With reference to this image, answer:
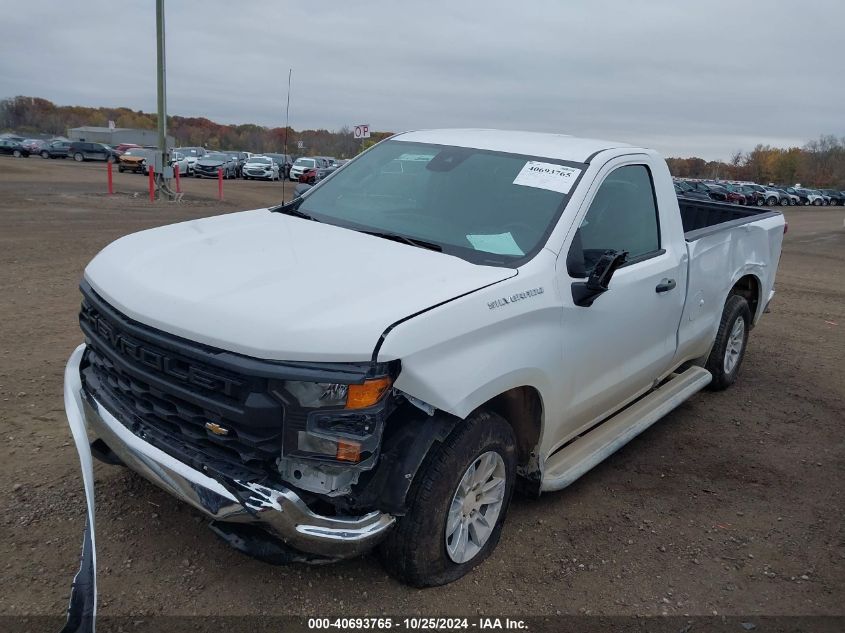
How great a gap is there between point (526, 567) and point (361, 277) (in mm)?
1590

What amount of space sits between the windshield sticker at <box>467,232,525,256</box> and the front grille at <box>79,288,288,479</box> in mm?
1391

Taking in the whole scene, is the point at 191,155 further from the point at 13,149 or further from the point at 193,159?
the point at 13,149

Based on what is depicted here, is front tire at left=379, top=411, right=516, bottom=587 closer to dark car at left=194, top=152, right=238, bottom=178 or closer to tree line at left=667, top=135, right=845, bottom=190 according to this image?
dark car at left=194, top=152, right=238, bottom=178

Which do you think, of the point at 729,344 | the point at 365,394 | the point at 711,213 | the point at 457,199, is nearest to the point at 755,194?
the point at 711,213

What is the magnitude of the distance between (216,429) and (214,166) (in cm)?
3866

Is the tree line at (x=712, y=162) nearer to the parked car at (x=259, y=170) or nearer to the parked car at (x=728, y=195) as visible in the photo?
the parked car at (x=728, y=195)

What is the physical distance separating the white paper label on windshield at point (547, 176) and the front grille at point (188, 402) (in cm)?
196

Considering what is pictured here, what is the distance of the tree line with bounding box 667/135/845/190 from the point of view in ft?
339

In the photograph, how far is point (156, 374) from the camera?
2848 millimetres

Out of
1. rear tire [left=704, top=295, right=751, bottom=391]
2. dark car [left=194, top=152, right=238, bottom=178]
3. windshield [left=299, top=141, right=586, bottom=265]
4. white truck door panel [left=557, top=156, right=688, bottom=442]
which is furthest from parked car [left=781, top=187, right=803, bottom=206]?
windshield [left=299, top=141, right=586, bottom=265]

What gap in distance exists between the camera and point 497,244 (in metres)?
3.54

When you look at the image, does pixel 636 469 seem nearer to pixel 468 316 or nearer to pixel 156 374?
pixel 468 316

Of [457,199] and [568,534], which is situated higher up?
[457,199]

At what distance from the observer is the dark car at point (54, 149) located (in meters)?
49.6
